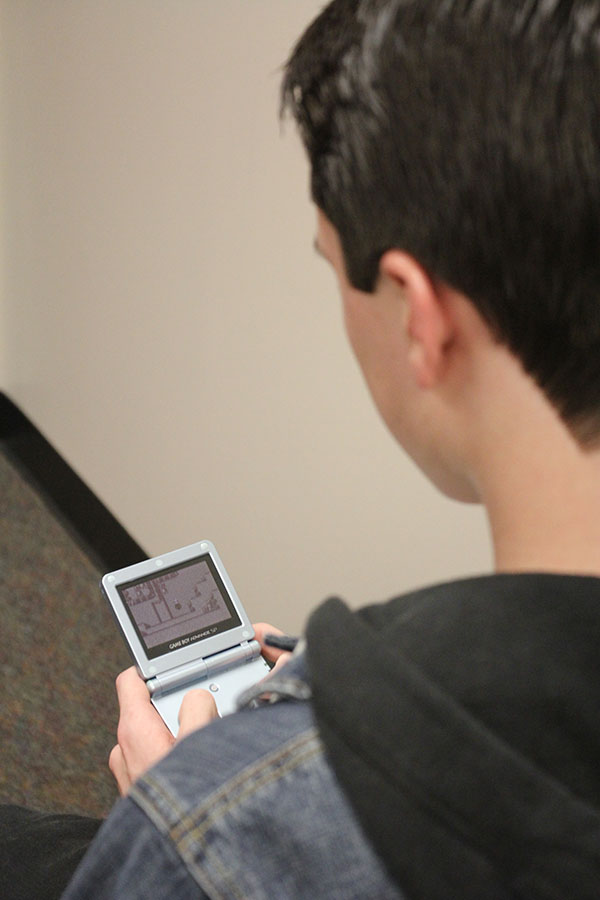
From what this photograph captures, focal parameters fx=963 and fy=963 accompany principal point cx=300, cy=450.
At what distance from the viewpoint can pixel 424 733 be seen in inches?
16.0

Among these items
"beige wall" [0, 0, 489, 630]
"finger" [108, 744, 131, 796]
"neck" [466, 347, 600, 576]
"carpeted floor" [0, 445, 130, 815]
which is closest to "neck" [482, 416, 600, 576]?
"neck" [466, 347, 600, 576]

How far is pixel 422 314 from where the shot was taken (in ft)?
1.56

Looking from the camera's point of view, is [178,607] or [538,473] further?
[178,607]

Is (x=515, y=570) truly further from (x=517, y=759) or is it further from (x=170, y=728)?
(x=170, y=728)

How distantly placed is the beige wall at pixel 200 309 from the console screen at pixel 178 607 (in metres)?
0.49

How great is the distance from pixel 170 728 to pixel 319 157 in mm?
511

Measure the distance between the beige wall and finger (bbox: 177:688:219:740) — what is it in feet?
2.28

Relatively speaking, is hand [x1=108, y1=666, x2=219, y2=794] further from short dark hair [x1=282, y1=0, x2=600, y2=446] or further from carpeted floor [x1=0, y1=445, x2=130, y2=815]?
carpeted floor [x1=0, y1=445, x2=130, y2=815]

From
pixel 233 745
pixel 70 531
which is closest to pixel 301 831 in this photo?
pixel 233 745

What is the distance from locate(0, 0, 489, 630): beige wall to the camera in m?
1.48

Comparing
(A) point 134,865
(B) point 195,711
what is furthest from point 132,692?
(A) point 134,865

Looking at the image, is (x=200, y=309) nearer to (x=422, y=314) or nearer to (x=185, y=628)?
(x=185, y=628)

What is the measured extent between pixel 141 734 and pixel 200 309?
1.08 meters

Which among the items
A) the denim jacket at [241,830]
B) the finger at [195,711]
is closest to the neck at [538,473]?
the denim jacket at [241,830]
